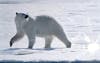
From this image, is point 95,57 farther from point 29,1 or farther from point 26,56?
point 29,1

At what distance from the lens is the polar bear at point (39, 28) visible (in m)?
9.19

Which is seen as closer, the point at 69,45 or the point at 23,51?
the point at 23,51

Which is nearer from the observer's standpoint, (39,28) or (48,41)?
(39,28)

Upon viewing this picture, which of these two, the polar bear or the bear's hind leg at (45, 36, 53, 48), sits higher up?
the polar bear

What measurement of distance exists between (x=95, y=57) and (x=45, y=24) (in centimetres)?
264

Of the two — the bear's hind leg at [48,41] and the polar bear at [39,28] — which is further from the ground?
the polar bear at [39,28]

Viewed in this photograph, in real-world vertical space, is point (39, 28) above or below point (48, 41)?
above

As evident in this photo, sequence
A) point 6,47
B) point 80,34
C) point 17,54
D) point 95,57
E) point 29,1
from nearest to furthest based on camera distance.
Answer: point 95,57 < point 17,54 < point 6,47 < point 80,34 < point 29,1

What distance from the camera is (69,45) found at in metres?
9.31

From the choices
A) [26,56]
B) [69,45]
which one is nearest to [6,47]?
[69,45]

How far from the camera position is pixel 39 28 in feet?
30.4

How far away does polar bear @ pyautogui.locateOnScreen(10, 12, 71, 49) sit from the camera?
362 inches

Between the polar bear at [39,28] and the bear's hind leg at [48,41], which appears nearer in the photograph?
the polar bear at [39,28]

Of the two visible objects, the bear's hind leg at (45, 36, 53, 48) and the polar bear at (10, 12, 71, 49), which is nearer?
the polar bear at (10, 12, 71, 49)
